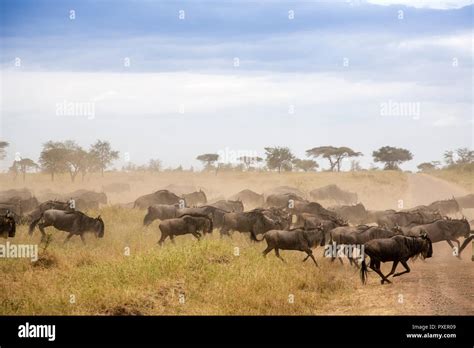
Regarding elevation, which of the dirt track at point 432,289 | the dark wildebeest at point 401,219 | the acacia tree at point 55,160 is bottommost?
the dirt track at point 432,289

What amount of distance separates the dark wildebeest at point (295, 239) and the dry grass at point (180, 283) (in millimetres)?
433

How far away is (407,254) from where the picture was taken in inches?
683

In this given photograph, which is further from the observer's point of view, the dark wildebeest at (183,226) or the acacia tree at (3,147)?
the acacia tree at (3,147)

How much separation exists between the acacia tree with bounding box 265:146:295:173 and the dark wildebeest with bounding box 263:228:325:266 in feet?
174

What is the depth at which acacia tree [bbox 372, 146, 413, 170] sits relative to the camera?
7862cm

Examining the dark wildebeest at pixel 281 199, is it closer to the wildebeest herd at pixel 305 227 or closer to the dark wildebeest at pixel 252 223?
the wildebeest herd at pixel 305 227

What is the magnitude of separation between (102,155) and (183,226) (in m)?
50.1

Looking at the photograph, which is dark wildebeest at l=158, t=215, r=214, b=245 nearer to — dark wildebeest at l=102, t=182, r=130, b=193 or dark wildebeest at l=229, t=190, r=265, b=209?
dark wildebeest at l=229, t=190, r=265, b=209

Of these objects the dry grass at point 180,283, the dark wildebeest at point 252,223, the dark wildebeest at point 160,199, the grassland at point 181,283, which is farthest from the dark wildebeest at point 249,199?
Answer: the dry grass at point 180,283

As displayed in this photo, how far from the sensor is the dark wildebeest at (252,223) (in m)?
22.8

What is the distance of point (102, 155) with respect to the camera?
70750mm
